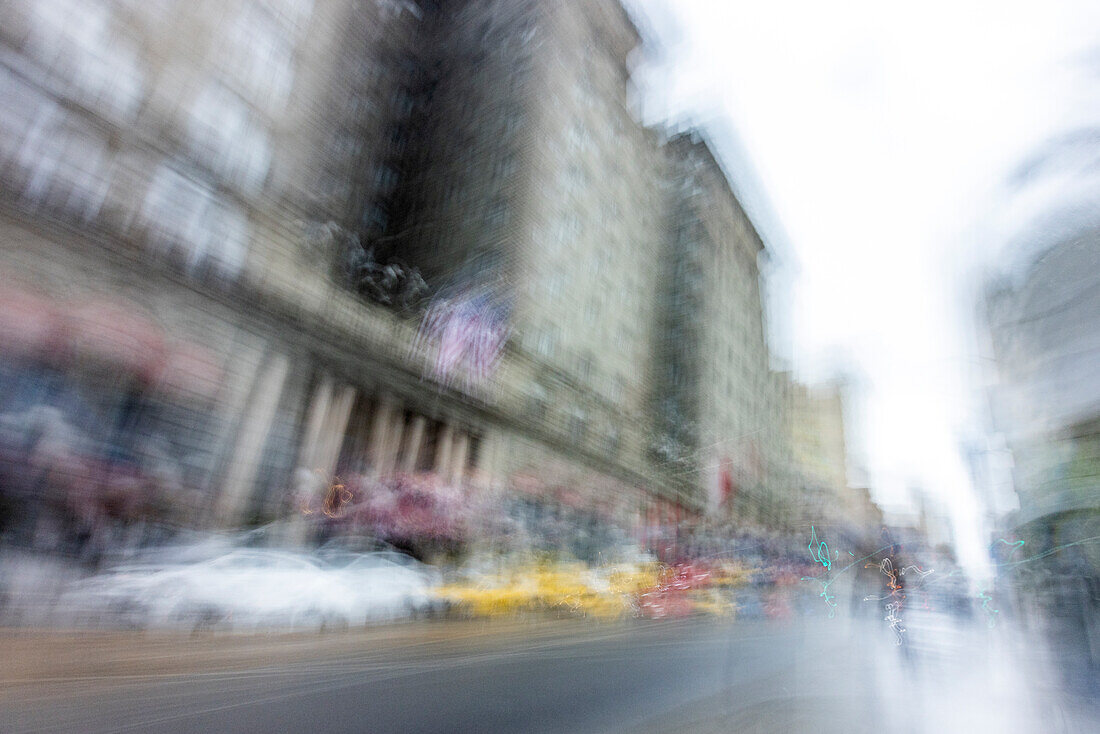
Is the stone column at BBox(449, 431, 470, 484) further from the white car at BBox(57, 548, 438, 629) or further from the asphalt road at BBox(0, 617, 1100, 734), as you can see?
the asphalt road at BBox(0, 617, 1100, 734)

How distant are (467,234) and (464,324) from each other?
571cm

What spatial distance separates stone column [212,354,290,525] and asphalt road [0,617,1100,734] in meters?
5.02

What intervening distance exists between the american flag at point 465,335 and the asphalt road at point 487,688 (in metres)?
8.95

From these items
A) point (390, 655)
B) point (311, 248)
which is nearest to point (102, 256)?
point (311, 248)

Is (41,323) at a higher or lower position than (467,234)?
lower

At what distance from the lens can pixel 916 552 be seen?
35.8 feet

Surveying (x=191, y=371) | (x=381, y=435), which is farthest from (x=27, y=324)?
(x=381, y=435)

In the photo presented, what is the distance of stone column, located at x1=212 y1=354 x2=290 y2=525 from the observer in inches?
393

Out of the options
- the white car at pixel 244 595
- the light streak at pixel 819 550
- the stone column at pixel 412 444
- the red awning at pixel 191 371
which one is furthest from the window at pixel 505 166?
the light streak at pixel 819 550

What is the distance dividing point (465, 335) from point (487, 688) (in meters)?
13.4

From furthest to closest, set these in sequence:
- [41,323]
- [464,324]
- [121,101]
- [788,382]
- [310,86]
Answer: [788,382] < [464,324] < [310,86] < [121,101] < [41,323]

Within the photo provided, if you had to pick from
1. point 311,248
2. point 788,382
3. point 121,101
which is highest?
point 788,382

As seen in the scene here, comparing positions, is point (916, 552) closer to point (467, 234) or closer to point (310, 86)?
point (467, 234)

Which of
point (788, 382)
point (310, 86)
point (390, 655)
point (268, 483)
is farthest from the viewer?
point (788, 382)
